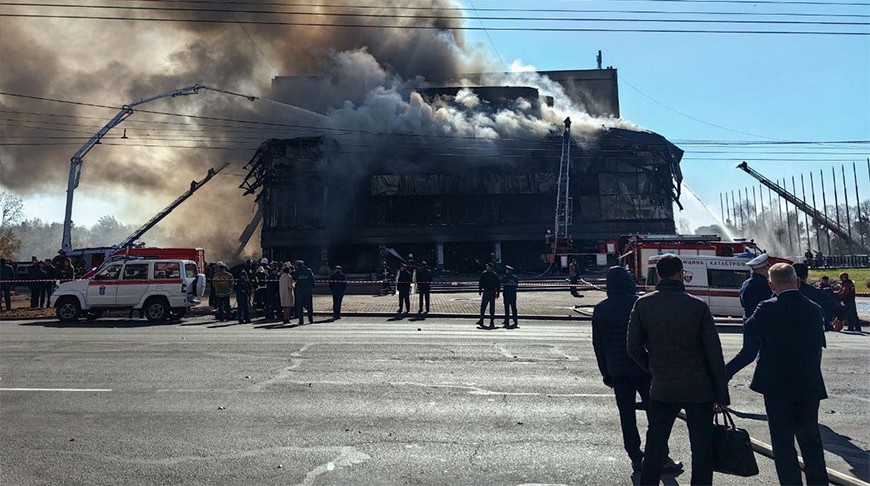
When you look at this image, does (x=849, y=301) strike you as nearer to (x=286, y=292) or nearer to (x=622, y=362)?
(x=622, y=362)

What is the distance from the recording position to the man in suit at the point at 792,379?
11.7 ft

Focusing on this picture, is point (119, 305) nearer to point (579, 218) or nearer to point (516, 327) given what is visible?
point (516, 327)

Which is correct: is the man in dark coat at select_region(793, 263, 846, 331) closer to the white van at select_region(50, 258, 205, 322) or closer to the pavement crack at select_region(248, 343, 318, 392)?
the pavement crack at select_region(248, 343, 318, 392)

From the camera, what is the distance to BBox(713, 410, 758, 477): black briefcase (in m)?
3.45

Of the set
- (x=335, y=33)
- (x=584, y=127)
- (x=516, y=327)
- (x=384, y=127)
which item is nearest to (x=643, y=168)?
(x=584, y=127)

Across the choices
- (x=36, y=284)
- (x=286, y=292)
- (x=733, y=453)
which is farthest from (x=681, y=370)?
(x=36, y=284)

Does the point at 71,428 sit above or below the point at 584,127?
below

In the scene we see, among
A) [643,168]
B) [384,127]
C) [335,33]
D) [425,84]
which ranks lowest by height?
[643,168]

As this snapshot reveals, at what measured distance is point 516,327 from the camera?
13664mm

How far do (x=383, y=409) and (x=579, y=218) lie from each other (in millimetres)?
36423

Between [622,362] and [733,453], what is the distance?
0.97m

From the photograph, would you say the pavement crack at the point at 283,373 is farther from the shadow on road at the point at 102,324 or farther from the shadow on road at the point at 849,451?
the shadow on road at the point at 102,324

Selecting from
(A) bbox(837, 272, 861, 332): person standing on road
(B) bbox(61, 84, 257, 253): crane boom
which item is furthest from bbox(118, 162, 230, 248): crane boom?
(A) bbox(837, 272, 861, 332): person standing on road

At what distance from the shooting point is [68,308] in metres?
14.8
